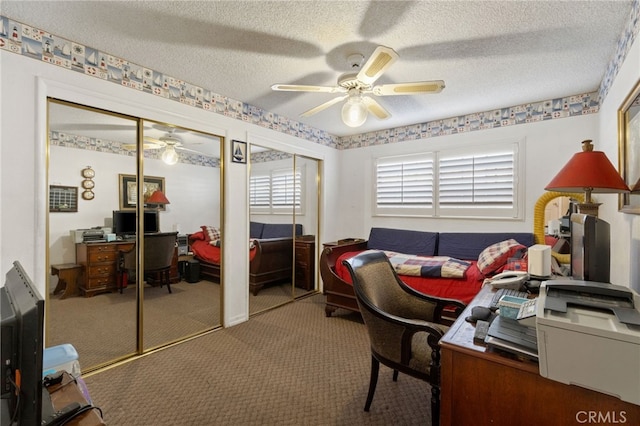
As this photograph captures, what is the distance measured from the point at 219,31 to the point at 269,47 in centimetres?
36

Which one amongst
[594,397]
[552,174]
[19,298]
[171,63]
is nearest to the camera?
[19,298]

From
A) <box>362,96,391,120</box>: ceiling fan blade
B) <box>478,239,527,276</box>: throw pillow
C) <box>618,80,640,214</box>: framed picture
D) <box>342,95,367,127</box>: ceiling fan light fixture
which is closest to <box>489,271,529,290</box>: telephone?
<box>618,80,640,214</box>: framed picture

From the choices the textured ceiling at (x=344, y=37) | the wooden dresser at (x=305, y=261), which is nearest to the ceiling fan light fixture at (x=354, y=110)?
the textured ceiling at (x=344, y=37)

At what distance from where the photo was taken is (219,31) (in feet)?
6.54

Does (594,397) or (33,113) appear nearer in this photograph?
(594,397)

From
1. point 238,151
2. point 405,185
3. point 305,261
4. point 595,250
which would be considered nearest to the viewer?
point 595,250

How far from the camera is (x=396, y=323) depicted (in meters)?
1.61

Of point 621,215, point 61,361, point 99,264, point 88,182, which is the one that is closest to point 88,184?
point 88,182

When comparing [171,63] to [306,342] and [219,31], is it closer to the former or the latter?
[219,31]

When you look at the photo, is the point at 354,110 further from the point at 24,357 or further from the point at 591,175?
the point at 24,357

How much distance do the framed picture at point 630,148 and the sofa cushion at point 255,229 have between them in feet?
10.3

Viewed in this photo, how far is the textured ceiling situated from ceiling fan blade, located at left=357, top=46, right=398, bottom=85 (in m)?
0.28

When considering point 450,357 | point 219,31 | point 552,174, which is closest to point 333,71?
point 219,31

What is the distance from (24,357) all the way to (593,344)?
145 centimetres
